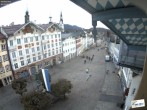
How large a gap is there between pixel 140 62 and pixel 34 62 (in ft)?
96.8

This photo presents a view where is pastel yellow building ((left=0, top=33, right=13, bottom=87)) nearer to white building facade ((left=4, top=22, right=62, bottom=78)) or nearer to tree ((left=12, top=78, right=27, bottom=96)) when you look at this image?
white building facade ((left=4, top=22, right=62, bottom=78))

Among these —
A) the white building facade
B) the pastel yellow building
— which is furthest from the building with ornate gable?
the pastel yellow building

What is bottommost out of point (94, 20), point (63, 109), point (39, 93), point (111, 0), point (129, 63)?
point (63, 109)

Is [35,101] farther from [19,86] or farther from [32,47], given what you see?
[32,47]

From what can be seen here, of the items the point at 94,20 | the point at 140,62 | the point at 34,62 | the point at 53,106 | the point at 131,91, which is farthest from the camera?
the point at 34,62

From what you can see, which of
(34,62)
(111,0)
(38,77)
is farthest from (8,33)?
(111,0)

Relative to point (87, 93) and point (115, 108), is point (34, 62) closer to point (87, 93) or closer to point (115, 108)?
point (87, 93)

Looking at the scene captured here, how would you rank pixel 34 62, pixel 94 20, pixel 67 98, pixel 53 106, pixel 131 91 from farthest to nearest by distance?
pixel 34 62
pixel 67 98
pixel 53 106
pixel 131 91
pixel 94 20

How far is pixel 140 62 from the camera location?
567 inches

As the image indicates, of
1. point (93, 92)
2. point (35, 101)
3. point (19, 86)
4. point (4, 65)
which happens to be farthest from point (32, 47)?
point (35, 101)

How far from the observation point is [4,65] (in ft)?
104

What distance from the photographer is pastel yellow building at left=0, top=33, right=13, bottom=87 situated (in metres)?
31.1

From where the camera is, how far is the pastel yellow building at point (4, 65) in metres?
31.1

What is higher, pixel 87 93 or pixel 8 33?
pixel 8 33
